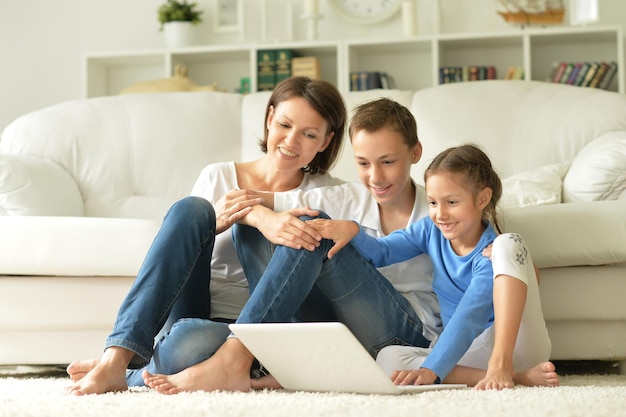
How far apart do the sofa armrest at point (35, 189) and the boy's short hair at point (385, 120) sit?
1112 millimetres

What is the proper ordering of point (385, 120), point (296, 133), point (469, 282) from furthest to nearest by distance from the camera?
point (296, 133) → point (385, 120) → point (469, 282)

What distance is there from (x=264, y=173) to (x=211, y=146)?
87cm

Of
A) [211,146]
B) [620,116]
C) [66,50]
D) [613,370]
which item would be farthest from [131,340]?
[66,50]

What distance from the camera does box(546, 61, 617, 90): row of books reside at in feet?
12.5

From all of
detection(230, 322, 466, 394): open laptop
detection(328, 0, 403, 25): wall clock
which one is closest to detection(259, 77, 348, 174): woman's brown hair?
detection(230, 322, 466, 394): open laptop

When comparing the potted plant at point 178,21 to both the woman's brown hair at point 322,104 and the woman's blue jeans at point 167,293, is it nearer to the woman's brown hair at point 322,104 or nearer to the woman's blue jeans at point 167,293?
the woman's brown hair at point 322,104

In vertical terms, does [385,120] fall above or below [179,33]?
below

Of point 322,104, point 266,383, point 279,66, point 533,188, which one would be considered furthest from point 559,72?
point 266,383

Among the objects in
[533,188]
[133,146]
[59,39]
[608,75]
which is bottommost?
[533,188]

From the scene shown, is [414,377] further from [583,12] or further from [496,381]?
[583,12]

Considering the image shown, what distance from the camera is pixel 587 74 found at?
151 inches

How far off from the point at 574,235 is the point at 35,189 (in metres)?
1.54

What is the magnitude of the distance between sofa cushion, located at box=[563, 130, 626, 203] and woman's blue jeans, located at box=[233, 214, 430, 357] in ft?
2.89

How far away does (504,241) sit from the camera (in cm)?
161
